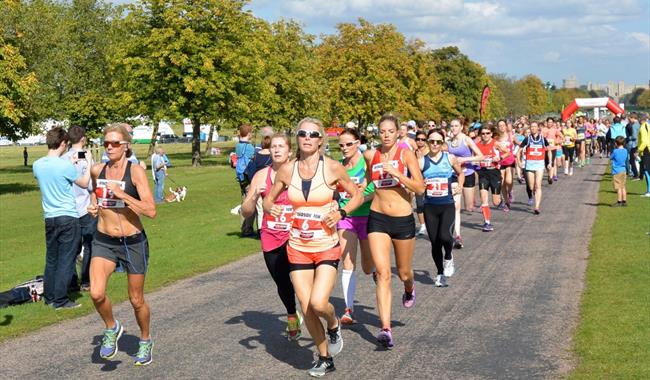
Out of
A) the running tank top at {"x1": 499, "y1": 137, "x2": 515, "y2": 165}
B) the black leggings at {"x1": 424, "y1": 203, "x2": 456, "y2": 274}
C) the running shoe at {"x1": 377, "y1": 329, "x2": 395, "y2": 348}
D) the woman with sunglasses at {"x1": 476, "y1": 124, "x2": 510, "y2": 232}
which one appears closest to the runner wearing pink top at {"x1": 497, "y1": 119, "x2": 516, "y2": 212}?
the running tank top at {"x1": 499, "y1": 137, "x2": 515, "y2": 165}

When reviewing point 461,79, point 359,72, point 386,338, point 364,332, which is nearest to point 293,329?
point 364,332

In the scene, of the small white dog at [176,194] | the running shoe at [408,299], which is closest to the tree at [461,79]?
the small white dog at [176,194]

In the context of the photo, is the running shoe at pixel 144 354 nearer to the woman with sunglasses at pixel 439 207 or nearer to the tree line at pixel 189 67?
the woman with sunglasses at pixel 439 207

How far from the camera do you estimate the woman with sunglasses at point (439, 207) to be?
10.6m

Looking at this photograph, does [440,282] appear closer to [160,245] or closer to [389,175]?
[389,175]

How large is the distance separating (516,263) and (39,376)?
7541 mm

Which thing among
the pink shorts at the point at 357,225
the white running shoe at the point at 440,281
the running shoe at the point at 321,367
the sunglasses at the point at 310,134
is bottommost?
the white running shoe at the point at 440,281

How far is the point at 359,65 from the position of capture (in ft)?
200

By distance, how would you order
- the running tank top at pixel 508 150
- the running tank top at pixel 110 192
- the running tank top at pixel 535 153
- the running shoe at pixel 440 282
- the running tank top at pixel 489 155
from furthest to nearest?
the running tank top at pixel 508 150 → the running tank top at pixel 535 153 → the running tank top at pixel 489 155 → the running shoe at pixel 440 282 → the running tank top at pixel 110 192

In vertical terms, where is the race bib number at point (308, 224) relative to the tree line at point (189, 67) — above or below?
below

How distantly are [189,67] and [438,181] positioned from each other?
134ft

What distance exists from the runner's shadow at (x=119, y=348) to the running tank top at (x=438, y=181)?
13.8ft

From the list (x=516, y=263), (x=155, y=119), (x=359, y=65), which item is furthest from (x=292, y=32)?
(x=516, y=263)

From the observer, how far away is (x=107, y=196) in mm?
7098
